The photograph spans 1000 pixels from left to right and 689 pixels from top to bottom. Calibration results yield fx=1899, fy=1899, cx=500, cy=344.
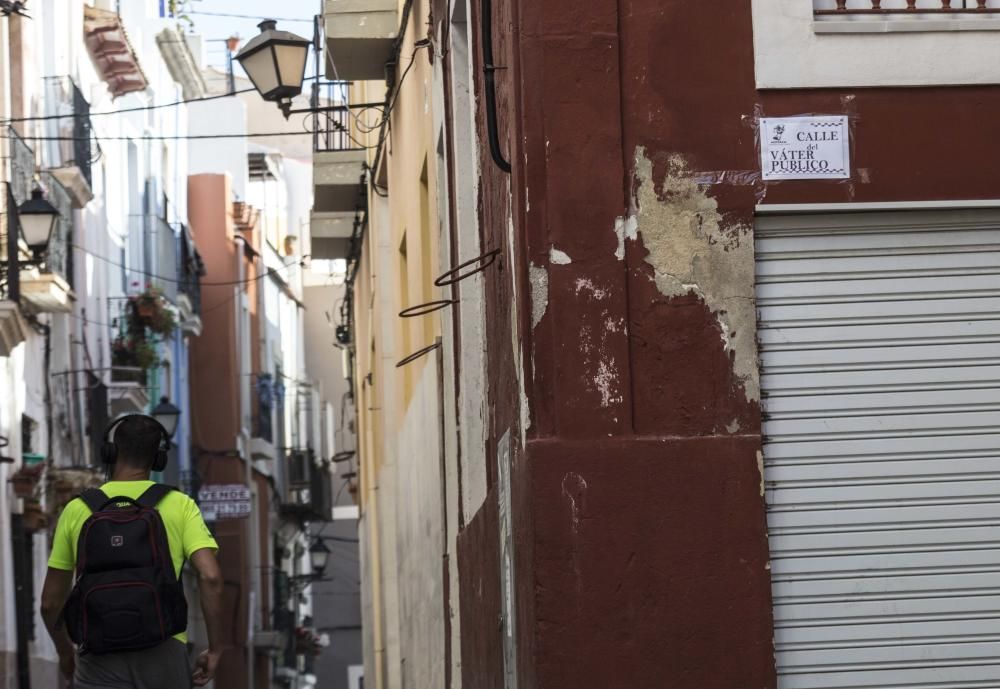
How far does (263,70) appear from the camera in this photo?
1481cm

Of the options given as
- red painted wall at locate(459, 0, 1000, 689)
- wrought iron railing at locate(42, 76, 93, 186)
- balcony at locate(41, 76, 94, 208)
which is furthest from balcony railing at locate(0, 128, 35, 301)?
red painted wall at locate(459, 0, 1000, 689)

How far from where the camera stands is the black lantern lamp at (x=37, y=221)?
64.2 feet

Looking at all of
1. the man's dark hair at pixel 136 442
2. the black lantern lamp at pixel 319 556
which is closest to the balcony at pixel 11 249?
the man's dark hair at pixel 136 442

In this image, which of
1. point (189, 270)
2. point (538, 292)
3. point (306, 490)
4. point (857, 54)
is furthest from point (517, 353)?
point (306, 490)

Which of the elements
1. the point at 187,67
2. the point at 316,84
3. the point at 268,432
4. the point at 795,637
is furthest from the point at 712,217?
the point at 268,432

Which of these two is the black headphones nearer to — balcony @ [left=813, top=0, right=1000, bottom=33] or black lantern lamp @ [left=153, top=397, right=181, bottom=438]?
balcony @ [left=813, top=0, right=1000, bottom=33]

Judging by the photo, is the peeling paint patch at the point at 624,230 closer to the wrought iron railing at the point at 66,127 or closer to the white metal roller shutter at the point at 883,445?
the white metal roller shutter at the point at 883,445

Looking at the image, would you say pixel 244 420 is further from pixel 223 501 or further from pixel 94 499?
pixel 94 499

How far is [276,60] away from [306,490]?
33799mm

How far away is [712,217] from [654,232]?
245 millimetres

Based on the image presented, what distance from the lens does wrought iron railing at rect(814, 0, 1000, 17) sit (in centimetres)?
770

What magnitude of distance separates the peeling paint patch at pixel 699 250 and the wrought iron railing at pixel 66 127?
17156 millimetres

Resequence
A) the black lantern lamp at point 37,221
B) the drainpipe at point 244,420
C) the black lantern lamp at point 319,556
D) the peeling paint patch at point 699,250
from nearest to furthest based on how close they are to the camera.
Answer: the peeling paint patch at point 699,250 → the black lantern lamp at point 37,221 → the drainpipe at point 244,420 → the black lantern lamp at point 319,556

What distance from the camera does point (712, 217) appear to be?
292 inches
